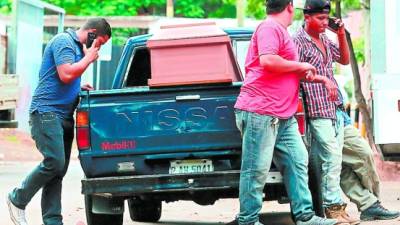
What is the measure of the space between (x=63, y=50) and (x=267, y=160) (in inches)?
79.4

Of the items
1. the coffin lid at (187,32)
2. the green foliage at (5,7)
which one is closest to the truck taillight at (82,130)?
the coffin lid at (187,32)

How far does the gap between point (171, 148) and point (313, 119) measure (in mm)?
1234

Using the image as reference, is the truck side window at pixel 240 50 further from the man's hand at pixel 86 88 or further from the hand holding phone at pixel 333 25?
the man's hand at pixel 86 88

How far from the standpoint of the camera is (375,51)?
1038cm

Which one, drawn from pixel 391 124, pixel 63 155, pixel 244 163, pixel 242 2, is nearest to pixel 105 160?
pixel 63 155

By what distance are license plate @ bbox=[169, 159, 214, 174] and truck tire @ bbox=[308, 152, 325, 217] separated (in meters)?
0.87

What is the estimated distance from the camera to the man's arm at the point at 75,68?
873cm

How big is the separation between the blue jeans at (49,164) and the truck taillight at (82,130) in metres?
0.15

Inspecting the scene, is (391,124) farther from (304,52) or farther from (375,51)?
(304,52)

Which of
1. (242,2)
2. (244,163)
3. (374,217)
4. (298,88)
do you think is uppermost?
(242,2)

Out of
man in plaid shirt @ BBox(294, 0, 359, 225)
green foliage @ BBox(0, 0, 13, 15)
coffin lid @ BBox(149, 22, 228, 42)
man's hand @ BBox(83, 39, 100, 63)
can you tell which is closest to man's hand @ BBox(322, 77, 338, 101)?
man in plaid shirt @ BBox(294, 0, 359, 225)

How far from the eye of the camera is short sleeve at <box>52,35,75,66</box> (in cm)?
884

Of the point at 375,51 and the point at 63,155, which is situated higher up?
the point at 375,51

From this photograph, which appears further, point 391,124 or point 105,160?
point 391,124
